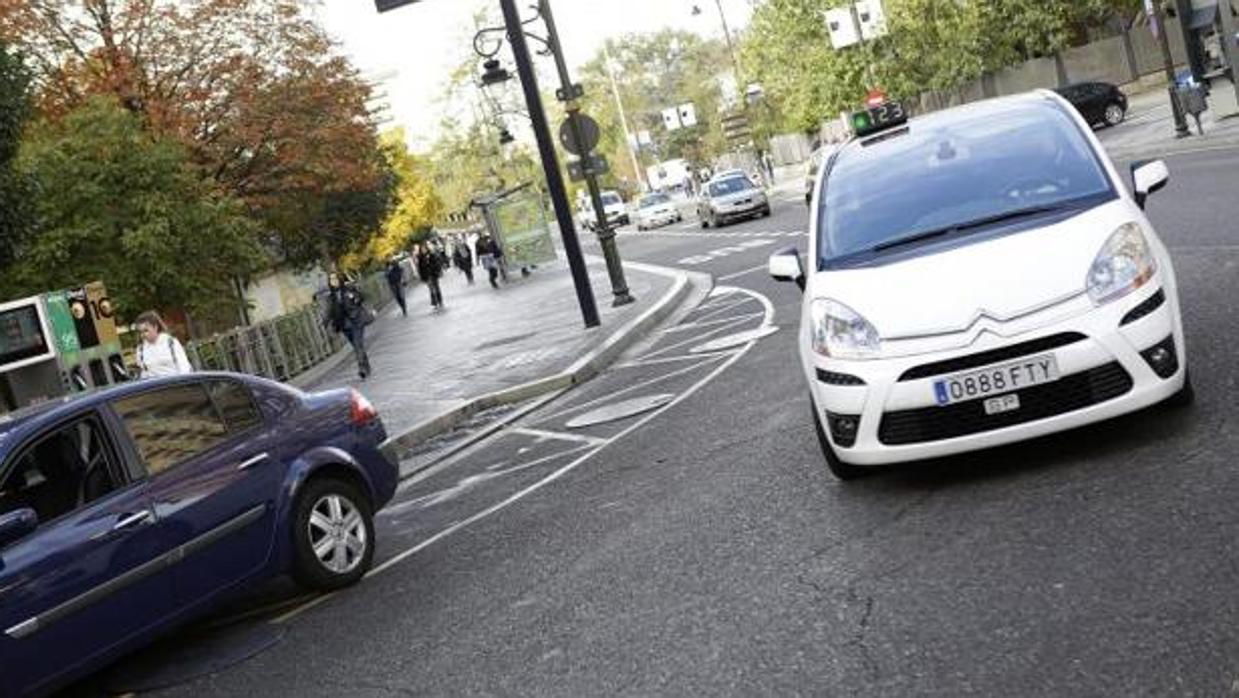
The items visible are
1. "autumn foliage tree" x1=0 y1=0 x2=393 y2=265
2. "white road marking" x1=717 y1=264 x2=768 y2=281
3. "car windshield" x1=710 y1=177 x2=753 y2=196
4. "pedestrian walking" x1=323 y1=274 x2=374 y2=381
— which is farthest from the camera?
"car windshield" x1=710 y1=177 x2=753 y2=196

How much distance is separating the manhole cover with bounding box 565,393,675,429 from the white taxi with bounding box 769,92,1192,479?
4.15m

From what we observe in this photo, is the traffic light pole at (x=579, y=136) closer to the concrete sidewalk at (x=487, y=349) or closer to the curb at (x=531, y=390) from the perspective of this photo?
the concrete sidewalk at (x=487, y=349)

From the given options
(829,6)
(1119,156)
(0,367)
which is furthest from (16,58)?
(829,6)

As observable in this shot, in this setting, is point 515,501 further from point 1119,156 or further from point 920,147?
point 1119,156

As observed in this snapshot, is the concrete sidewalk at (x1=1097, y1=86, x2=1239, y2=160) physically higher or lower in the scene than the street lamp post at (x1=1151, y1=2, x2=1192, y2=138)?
lower

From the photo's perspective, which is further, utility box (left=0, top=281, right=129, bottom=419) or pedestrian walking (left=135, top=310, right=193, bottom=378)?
utility box (left=0, top=281, right=129, bottom=419)

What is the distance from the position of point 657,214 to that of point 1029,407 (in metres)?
48.5

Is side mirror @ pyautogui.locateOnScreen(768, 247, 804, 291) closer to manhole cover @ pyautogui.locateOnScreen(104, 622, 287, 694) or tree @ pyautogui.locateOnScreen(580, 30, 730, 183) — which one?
manhole cover @ pyautogui.locateOnScreen(104, 622, 287, 694)

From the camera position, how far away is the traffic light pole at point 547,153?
1748 centimetres

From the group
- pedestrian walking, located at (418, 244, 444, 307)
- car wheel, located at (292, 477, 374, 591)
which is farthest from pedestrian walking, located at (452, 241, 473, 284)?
car wheel, located at (292, 477, 374, 591)

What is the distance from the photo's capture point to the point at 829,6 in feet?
176

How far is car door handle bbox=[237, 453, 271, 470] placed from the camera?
6.20 meters

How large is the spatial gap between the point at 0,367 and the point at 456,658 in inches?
490

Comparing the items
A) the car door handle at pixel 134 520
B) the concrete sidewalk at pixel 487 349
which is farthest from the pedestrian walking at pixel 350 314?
the car door handle at pixel 134 520
